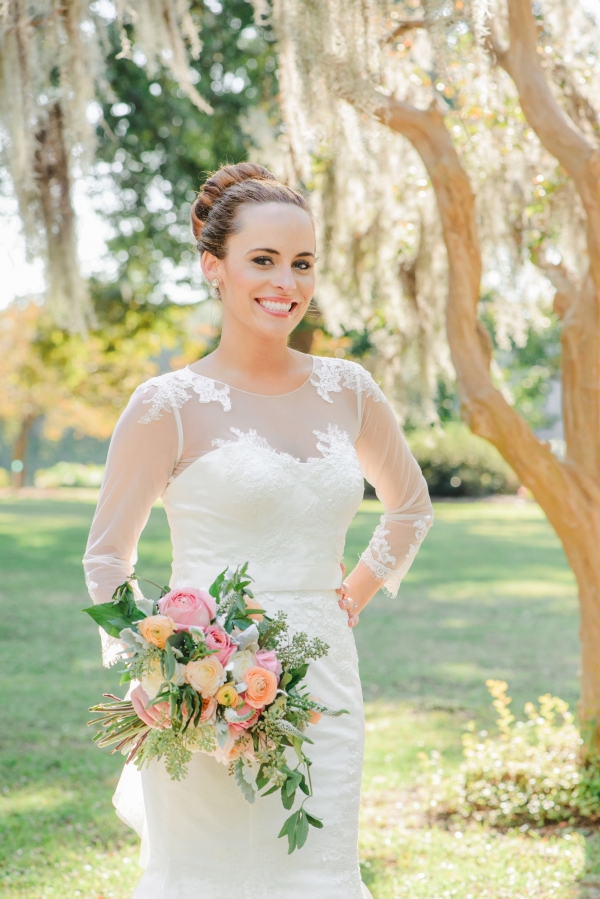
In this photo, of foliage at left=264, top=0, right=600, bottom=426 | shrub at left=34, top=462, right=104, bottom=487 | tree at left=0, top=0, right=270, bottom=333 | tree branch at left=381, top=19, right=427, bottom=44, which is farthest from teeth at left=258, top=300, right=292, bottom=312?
shrub at left=34, top=462, right=104, bottom=487

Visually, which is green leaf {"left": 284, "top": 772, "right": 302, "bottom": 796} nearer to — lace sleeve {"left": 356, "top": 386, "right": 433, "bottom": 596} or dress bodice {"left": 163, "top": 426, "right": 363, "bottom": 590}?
dress bodice {"left": 163, "top": 426, "right": 363, "bottom": 590}

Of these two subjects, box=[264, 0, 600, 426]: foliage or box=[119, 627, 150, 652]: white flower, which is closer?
box=[119, 627, 150, 652]: white flower

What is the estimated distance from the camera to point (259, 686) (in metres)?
1.97

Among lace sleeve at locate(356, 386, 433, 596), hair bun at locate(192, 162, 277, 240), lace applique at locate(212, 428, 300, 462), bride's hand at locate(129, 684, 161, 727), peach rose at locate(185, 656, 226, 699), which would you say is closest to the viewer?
peach rose at locate(185, 656, 226, 699)

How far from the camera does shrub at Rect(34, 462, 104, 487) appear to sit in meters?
32.2

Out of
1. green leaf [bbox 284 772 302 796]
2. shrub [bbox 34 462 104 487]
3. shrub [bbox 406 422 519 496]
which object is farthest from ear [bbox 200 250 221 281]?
shrub [bbox 34 462 104 487]

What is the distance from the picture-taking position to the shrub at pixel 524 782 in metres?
4.43

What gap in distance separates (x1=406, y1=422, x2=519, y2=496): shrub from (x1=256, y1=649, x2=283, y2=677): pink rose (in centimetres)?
2114

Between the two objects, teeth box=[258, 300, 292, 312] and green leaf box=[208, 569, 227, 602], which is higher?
teeth box=[258, 300, 292, 312]

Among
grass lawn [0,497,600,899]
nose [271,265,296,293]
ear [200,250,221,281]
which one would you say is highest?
ear [200,250,221,281]

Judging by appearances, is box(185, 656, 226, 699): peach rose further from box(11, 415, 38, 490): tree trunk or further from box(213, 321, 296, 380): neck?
box(11, 415, 38, 490): tree trunk

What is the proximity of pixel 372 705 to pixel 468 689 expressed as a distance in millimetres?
805

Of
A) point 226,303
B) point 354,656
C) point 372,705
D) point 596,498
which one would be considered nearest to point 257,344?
point 226,303

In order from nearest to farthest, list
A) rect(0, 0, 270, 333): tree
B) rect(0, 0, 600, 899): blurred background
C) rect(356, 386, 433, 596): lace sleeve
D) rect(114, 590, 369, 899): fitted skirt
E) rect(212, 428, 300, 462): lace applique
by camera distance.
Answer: rect(114, 590, 369, 899): fitted skirt → rect(212, 428, 300, 462): lace applique → rect(356, 386, 433, 596): lace sleeve → rect(0, 0, 600, 899): blurred background → rect(0, 0, 270, 333): tree
